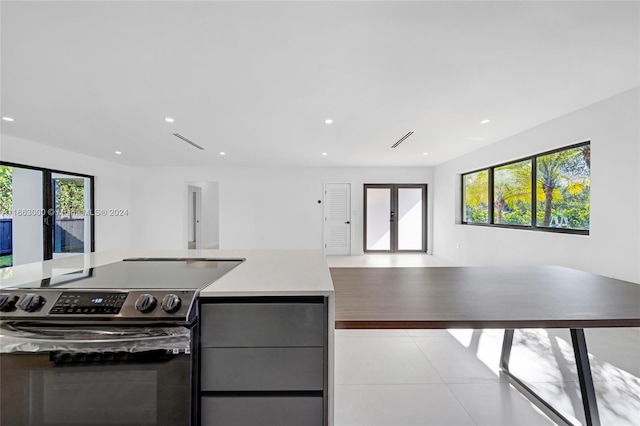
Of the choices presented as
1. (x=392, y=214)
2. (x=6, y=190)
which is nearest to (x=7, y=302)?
(x=6, y=190)

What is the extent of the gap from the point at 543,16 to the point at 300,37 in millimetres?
1506

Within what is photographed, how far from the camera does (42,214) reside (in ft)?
16.2

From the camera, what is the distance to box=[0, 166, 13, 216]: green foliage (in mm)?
4258

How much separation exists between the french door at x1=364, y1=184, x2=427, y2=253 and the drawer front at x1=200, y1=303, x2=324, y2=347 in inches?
259

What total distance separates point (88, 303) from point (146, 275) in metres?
0.29

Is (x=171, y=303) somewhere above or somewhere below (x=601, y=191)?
below

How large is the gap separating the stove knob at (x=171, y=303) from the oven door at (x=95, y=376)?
0.23ft

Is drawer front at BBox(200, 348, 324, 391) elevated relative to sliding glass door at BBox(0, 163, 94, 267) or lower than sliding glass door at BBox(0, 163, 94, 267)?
lower

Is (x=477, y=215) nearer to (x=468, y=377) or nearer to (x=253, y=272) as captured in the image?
(x=468, y=377)

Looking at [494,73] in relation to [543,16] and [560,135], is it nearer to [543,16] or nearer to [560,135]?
[543,16]

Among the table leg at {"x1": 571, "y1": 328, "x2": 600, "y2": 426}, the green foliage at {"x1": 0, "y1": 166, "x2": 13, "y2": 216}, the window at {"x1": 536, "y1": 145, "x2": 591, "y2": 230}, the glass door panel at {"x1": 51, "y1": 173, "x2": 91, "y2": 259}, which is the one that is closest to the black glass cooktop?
the table leg at {"x1": 571, "y1": 328, "x2": 600, "y2": 426}

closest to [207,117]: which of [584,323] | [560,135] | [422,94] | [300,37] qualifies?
[300,37]

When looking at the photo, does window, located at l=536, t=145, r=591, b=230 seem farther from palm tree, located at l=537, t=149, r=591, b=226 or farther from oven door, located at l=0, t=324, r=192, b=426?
oven door, located at l=0, t=324, r=192, b=426

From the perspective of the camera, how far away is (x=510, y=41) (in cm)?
197
